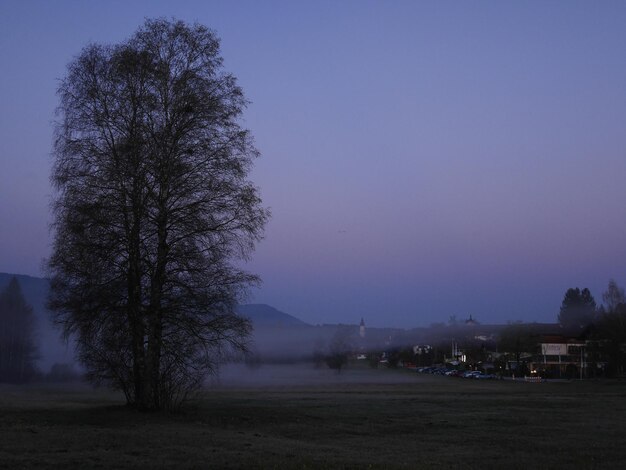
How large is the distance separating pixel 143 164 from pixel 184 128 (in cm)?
258

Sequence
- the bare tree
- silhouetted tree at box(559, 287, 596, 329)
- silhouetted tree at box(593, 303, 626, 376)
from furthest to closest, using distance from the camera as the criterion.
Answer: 1. silhouetted tree at box(559, 287, 596, 329)
2. silhouetted tree at box(593, 303, 626, 376)
3. the bare tree

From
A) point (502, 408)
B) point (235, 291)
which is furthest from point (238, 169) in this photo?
point (502, 408)

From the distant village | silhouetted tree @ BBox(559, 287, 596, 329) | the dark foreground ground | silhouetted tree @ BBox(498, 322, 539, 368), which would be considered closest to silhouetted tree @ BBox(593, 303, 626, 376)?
the distant village

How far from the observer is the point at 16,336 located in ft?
334

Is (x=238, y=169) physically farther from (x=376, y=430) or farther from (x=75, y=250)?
(x=376, y=430)

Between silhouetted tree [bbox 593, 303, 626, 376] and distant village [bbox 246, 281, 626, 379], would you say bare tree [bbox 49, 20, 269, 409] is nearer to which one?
distant village [bbox 246, 281, 626, 379]

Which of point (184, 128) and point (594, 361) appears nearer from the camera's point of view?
point (184, 128)

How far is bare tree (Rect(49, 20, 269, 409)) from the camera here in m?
29.5

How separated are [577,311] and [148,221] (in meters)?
179

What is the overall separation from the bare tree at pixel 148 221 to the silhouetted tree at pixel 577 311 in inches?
5941

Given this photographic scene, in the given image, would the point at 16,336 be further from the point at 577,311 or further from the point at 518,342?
the point at 577,311

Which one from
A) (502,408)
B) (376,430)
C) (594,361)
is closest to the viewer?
(376,430)

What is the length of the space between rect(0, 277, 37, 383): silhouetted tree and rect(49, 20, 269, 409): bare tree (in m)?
75.4

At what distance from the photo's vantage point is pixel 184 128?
31047 mm
